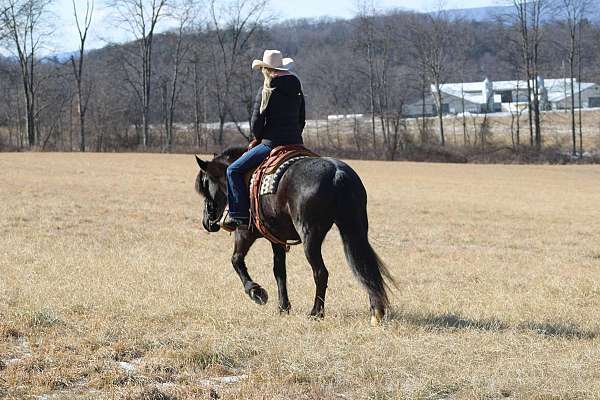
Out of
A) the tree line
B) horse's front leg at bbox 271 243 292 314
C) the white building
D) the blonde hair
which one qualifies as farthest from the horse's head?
the white building

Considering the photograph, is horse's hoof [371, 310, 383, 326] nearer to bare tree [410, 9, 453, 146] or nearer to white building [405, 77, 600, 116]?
bare tree [410, 9, 453, 146]

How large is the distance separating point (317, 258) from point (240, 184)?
1.39m

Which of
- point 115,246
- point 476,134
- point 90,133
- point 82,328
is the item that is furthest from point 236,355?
point 90,133

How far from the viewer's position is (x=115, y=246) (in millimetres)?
14641

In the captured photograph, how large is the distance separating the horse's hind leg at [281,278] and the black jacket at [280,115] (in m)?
1.19

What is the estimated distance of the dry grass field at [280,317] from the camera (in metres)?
5.47

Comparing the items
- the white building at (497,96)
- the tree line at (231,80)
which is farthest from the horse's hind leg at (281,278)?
the white building at (497,96)

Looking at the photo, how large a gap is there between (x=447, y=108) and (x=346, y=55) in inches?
582

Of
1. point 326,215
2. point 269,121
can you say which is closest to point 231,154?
point 269,121

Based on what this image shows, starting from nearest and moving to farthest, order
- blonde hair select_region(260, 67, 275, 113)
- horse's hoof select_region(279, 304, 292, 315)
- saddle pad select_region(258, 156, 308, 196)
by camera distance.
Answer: saddle pad select_region(258, 156, 308, 196), horse's hoof select_region(279, 304, 292, 315), blonde hair select_region(260, 67, 275, 113)

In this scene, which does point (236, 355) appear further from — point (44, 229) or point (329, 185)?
point (44, 229)

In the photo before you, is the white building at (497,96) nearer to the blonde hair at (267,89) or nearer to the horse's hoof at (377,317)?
the blonde hair at (267,89)

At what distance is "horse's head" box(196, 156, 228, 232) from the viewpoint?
9.22m

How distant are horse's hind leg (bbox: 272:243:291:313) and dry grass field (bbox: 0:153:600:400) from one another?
202mm
